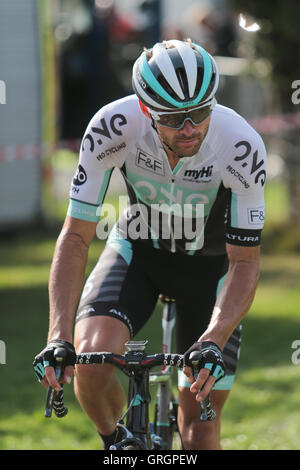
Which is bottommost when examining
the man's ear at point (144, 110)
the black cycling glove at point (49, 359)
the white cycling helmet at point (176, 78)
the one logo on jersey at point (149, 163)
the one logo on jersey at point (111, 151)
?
the black cycling glove at point (49, 359)

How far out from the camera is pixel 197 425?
4363 mm

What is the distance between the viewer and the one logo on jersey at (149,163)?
13.9 feet

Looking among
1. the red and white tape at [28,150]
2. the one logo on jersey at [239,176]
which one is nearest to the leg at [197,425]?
the one logo on jersey at [239,176]

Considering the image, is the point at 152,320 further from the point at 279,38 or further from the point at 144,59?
the point at 144,59

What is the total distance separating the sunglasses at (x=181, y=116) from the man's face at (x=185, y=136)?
2 centimetres

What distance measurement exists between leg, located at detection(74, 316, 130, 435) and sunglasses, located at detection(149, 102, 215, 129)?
3.36ft

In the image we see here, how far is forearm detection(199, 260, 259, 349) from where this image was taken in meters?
3.66

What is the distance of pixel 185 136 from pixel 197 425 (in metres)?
1.49

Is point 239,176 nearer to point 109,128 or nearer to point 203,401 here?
point 109,128

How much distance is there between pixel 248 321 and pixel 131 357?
586 cm

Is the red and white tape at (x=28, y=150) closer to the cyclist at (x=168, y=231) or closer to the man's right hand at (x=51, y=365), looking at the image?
the cyclist at (x=168, y=231)

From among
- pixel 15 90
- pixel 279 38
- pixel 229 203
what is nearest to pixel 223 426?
pixel 229 203

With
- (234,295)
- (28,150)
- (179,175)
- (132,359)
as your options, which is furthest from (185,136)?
(28,150)
